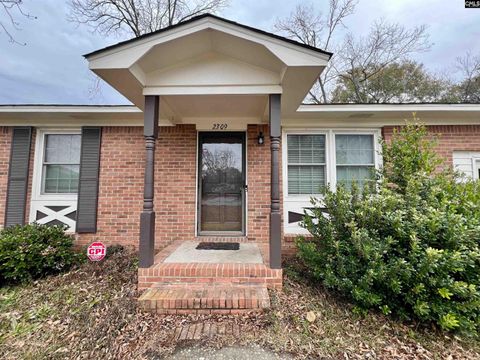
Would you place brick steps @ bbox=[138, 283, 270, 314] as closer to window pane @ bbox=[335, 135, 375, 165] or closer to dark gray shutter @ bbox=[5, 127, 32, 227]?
window pane @ bbox=[335, 135, 375, 165]

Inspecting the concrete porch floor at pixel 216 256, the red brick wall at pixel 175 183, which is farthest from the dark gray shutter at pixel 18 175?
the concrete porch floor at pixel 216 256

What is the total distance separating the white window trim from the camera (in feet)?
16.0

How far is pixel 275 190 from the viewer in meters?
3.09

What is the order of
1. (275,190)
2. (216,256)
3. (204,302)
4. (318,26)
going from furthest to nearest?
(318,26)
(216,256)
(275,190)
(204,302)

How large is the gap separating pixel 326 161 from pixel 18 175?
6.32 m

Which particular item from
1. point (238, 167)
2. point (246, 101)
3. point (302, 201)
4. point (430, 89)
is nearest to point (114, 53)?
point (246, 101)

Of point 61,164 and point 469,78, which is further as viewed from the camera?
point 469,78

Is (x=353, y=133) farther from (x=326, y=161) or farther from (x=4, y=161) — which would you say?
(x=4, y=161)

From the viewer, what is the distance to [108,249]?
4.57 m

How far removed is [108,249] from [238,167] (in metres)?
2.99

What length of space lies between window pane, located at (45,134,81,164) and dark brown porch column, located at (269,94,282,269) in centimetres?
430

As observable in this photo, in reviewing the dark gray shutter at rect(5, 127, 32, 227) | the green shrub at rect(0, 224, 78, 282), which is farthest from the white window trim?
the green shrub at rect(0, 224, 78, 282)

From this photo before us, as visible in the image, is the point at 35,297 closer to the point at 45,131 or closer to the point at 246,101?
the point at 45,131

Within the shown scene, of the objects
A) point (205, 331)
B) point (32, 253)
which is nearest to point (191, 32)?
point (205, 331)
